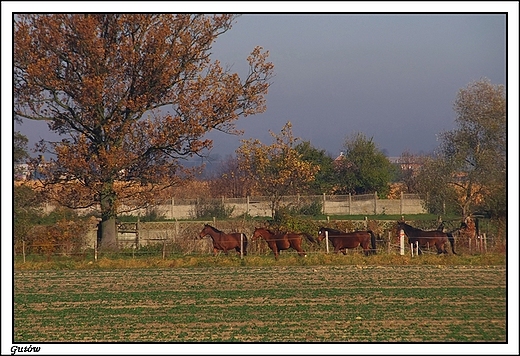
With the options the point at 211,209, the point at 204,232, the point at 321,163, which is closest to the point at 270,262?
the point at 204,232

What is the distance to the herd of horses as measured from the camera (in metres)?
28.5

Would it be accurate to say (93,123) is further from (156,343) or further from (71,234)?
(156,343)

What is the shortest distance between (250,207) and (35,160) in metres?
15.7

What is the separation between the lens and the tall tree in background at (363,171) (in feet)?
178

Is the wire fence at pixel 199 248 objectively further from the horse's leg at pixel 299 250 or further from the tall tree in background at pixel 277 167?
the tall tree in background at pixel 277 167

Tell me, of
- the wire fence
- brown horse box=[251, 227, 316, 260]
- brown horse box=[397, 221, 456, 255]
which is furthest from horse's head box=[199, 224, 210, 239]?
brown horse box=[397, 221, 456, 255]

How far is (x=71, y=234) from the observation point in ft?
99.7

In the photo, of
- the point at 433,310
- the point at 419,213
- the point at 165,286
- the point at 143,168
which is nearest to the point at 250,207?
the point at 419,213

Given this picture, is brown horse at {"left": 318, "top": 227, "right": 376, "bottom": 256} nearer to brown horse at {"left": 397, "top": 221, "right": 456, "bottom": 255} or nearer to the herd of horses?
the herd of horses

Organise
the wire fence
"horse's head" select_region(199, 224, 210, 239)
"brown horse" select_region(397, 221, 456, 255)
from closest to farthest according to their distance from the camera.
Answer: "brown horse" select_region(397, 221, 456, 255)
the wire fence
"horse's head" select_region(199, 224, 210, 239)

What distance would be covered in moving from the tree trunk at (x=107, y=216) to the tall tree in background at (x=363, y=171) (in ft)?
80.3

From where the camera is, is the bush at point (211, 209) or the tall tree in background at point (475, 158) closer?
the tall tree in background at point (475, 158)

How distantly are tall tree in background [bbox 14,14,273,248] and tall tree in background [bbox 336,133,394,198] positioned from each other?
74.3 feet

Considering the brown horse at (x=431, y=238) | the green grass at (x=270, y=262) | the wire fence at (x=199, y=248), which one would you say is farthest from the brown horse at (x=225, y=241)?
the brown horse at (x=431, y=238)
